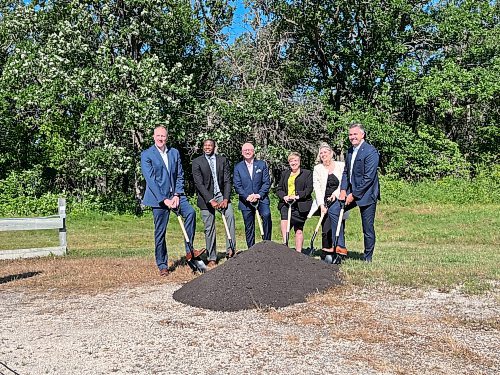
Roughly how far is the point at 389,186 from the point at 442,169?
4.37 m

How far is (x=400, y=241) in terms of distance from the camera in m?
16.2

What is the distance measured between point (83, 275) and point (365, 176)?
15.9ft

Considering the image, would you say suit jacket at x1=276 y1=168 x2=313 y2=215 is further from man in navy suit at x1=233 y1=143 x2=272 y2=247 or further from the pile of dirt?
the pile of dirt

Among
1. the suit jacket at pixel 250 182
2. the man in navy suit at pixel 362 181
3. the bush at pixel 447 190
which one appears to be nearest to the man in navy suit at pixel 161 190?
the suit jacket at pixel 250 182

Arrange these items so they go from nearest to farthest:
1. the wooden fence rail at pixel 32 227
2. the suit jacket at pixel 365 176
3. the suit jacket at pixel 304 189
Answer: the suit jacket at pixel 365 176, the suit jacket at pixel 304 189, the wooden fence rail at pixel 32 227

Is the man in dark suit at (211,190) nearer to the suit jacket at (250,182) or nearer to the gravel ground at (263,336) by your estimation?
the suit jacket at (250,182)

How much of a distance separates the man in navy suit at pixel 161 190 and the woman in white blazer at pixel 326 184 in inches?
86.3

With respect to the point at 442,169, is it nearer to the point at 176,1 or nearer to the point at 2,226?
the point at 176,1

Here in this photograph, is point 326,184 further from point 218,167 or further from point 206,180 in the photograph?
point 206,180

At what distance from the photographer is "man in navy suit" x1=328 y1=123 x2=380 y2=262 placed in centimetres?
866

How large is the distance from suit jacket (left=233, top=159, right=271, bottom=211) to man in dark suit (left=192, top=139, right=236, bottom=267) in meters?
0.30

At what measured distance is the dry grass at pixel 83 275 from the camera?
26.5ft

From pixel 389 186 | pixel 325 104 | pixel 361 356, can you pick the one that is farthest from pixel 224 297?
pixel 325 104

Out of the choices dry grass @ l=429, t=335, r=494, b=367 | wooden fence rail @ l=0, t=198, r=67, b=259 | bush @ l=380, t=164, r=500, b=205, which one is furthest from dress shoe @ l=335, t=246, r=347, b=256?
bush @ l=380, t=164, r=500, b=205
